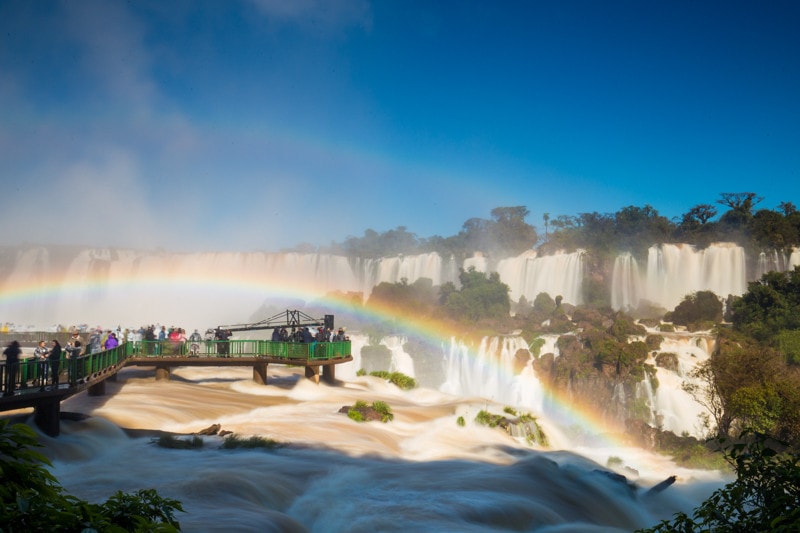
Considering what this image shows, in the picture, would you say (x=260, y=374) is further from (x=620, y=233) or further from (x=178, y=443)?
(x=620, y=233)

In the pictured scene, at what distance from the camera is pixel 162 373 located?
24.3 m

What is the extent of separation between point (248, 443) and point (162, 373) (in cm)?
1098

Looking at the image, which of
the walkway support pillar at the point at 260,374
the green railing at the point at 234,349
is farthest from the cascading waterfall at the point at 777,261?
the walkway support pillar at the point at 260,374

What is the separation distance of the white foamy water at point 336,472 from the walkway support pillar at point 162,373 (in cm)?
171

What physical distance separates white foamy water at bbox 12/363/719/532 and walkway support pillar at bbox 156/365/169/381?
5.61 ft

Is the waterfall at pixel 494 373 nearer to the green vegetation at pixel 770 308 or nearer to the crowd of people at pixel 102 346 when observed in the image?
the green vegetation at pixel 770 308

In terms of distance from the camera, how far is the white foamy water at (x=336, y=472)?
10.7m

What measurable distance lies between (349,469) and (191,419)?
616 cm

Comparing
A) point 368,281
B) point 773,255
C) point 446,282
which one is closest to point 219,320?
point 368,281

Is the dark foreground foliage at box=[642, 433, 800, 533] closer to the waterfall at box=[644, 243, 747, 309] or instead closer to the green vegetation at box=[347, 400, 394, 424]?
the green vegetation at box=[347, 400, 394, 424]

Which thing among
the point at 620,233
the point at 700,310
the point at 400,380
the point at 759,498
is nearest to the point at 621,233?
the point at 620,233

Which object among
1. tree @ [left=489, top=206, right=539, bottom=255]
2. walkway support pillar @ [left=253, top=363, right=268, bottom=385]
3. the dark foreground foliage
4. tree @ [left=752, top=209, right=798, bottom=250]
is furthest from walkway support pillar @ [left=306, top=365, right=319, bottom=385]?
tree @ [left=489, top=206, right=539, bottom=255]

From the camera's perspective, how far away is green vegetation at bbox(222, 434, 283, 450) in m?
14.6

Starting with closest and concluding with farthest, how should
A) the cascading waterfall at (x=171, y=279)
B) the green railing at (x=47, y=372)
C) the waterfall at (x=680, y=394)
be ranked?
the green railing at (x=47, y=372)
the waterfall at (x=680, y=394)
the cascading waterfall at (x=171, y=279)
